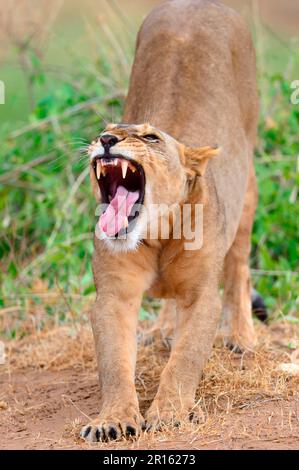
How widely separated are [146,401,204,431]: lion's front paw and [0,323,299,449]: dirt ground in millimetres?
53

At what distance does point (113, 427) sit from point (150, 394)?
81 cm

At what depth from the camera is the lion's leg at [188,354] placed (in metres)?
4.30

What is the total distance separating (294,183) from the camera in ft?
24.6

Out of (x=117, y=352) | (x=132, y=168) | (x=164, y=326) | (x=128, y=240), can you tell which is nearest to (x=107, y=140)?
(x=132, y=168)

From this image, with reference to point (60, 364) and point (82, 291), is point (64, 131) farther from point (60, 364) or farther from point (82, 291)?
point (60, 364)

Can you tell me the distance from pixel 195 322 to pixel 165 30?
5.79ft

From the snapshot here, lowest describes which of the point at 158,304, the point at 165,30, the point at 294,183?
the point at 158,304

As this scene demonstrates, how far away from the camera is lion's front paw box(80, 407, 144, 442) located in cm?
410

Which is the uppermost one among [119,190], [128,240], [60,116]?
[60,116]

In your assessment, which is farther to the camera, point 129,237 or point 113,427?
A: point 129,237

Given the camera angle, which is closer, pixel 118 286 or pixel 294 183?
pixel 118 286

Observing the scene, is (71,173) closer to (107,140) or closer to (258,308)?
(258,308)

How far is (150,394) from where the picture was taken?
4.92 metres

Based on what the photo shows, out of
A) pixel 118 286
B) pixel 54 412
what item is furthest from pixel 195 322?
pixel 54 412
